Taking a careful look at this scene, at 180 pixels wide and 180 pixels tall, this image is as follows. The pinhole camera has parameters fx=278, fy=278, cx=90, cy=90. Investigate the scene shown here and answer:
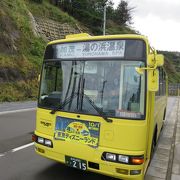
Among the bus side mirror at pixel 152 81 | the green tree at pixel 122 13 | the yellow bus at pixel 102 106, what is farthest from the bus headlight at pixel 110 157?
the green tree at pixel 122 13

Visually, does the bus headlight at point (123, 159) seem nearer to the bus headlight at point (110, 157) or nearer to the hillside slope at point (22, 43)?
the bus headlight at point (110, 157)

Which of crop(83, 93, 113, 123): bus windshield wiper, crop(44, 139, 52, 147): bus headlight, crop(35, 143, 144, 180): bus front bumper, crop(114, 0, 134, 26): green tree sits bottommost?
crop(35, 143, 144, 180): bus front bumper

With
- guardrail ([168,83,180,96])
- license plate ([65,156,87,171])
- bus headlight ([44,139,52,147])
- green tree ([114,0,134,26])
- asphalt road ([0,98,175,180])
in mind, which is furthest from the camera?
green tree ([114,0,134,26])

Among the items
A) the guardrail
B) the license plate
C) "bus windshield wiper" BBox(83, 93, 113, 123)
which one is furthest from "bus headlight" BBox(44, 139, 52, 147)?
the guardrail

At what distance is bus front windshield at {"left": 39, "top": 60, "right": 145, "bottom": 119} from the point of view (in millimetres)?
4691

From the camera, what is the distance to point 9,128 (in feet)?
33.0

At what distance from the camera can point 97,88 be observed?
4.95 metres

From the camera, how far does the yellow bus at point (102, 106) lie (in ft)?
15.2

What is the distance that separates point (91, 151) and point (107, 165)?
1.19 ft

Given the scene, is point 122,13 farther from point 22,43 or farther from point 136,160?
point 136,160

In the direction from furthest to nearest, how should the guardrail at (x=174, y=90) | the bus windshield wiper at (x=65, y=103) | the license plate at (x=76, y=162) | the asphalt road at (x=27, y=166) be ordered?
the guardrail at (x=174, y=90), the asphalt road at (x=27, y=166), the bus windshield wiper at (x=65, y=103), the license plate at (x=76, y=162)

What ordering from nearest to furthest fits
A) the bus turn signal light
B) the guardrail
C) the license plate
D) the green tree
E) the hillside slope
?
the bus turn signal light → the license plate → the hillside slope → the guardrail → the green tree

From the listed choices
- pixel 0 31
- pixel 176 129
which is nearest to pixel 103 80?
pixel 176 129

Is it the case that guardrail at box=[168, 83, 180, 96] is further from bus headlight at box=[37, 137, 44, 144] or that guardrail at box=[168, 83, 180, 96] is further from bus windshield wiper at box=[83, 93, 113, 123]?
bus windshield wiper at box=[83, 93, 113, 123]
